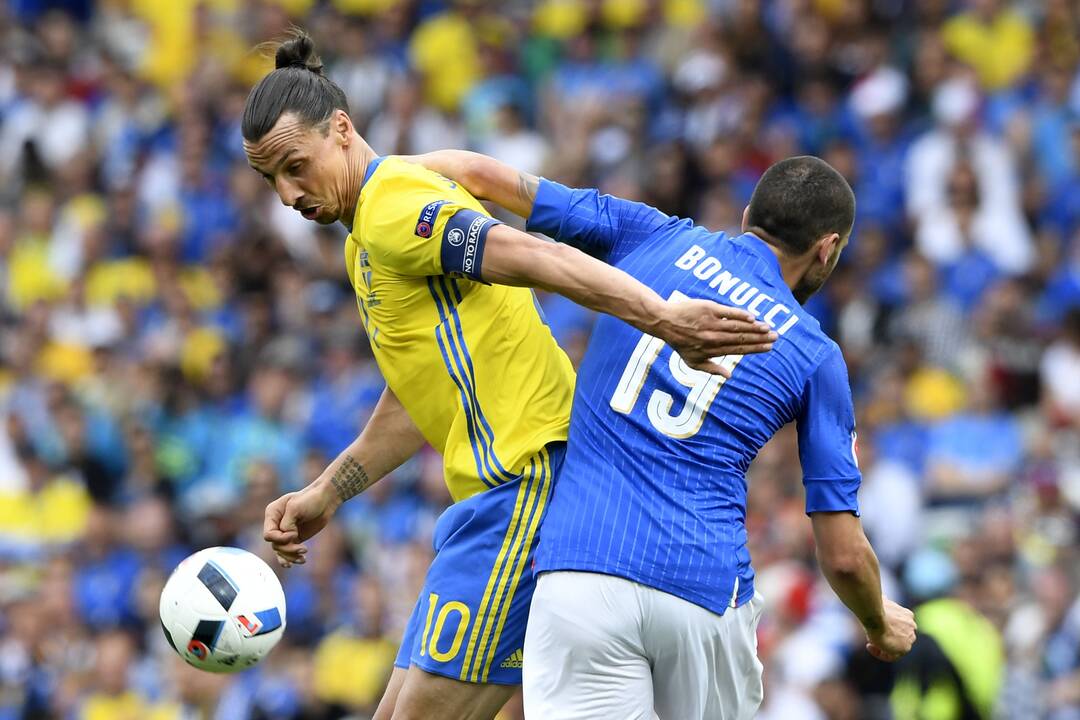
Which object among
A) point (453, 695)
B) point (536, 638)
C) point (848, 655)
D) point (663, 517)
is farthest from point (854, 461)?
point (848, 655)

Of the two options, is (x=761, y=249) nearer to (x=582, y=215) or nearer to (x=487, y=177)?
(x=582, y=215)

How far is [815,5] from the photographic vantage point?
13.7 metres

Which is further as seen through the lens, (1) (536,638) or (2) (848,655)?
(2) (848,655)

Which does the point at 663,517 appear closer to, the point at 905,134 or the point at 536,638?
the point at 536,638

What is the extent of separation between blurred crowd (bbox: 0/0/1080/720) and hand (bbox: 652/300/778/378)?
4.45 meters

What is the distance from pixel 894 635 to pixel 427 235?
2011mm

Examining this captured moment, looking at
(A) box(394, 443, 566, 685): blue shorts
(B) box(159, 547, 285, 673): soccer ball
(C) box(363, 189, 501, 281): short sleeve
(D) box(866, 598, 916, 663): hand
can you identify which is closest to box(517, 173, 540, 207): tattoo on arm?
(C) box(363, 189, 501, 281): short sleeve

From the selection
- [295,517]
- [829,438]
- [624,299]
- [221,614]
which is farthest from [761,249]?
[221,614]

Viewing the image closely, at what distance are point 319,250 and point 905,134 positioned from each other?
505 cm

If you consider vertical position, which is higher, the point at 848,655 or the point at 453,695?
the point at 453,695

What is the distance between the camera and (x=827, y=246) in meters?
5.29

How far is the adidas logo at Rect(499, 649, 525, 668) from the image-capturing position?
529cm

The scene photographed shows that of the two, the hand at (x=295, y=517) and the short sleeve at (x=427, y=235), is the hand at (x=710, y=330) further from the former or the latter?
the hand at (x=295, y=517)

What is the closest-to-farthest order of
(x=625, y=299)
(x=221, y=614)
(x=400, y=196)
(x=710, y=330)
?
(x=710, y=330)
(x=625, y=299)
(x=400, y=196)
(x=221, y=614)
